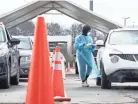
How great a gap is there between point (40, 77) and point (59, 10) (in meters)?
32.9

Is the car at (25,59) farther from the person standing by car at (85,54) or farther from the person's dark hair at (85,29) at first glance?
the person's dark hair at (85,29)

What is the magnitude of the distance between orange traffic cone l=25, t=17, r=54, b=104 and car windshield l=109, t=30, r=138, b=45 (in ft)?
24.7

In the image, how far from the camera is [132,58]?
11680 mm

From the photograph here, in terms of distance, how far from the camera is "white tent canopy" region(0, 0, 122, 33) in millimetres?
34078

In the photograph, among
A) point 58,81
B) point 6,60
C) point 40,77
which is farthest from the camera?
point 6,60

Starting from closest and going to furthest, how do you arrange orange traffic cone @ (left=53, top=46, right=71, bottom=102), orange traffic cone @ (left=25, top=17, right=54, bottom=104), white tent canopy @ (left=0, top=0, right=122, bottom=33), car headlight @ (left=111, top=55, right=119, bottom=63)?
1. orange traffic cone @ (left=25, top=17, right=54, bottom=104)
2. orange traffic cone @ (left=53, top=46, right=71, bottom=102)
3. car headlight @ (left=111, top=55, right=119, bottom=63)
4. white tent canopy @ (left=0, top=0, right=122, bottom=33)

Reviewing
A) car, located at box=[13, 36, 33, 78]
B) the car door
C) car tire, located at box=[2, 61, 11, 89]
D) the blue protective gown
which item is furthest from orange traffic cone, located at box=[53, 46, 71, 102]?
car, located at box=[13, 36, 33, 78]

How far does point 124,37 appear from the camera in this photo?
42.4 ft

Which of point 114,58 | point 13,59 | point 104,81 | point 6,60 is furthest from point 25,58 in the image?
point 114,58

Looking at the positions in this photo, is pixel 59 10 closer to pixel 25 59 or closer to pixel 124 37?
pixel 25 59

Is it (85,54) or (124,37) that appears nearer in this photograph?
(124,37)

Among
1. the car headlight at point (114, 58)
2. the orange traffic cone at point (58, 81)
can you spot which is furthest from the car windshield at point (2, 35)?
the orange traffic cone at point (58, 81)

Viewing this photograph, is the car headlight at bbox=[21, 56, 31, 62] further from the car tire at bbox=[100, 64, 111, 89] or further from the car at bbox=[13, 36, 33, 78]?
the car tire at bbox=[100, 64, 111, 89]

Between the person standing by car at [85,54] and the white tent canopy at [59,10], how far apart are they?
19.5 meters
